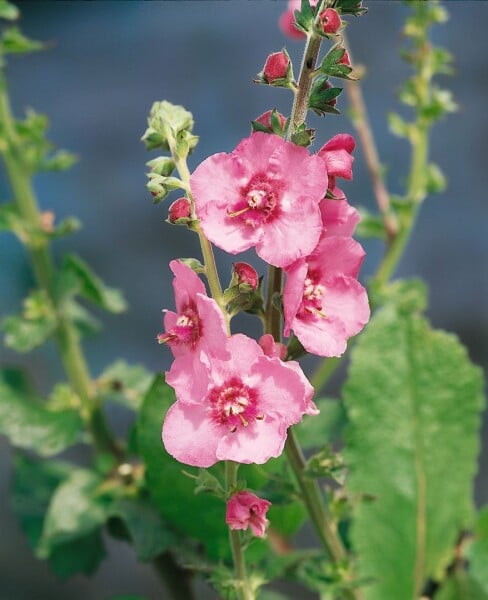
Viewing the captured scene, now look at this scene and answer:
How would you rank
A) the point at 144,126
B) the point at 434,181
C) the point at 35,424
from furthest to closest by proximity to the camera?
1. the point at 144,126
2. the point at 434,181
3. the point at 35,424

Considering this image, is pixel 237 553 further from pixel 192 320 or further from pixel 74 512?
pixel 74 512

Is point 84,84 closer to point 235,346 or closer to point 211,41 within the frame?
point 211,41

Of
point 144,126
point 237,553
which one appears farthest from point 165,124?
point 144,126

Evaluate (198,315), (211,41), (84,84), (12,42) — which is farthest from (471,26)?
(198,315)

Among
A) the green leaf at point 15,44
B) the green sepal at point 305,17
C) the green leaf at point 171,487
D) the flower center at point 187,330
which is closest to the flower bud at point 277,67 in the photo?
the green sepal at point 305,17

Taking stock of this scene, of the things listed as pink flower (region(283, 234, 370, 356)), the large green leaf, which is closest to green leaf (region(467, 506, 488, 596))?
the large green leaf

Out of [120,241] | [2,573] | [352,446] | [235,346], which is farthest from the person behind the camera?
[120,241]

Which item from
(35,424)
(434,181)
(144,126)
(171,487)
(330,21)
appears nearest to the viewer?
(330,21)
